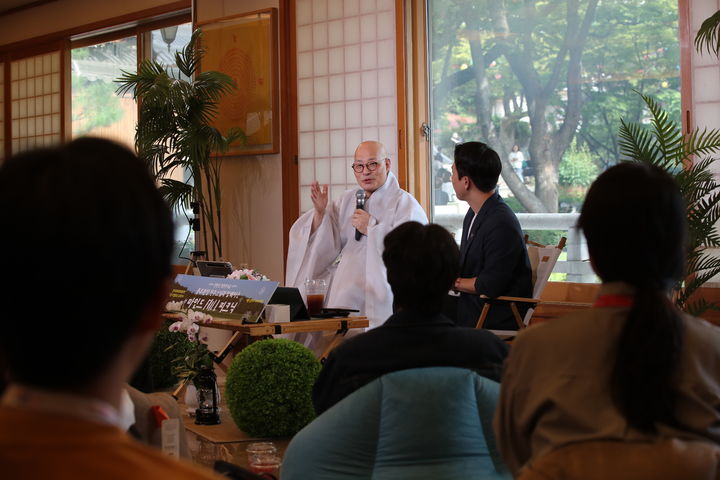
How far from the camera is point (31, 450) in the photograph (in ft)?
1.94

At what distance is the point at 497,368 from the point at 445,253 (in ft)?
0.97

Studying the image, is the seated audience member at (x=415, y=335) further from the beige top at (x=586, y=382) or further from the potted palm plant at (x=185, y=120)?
the potted palm plant at (x=185, y=120)

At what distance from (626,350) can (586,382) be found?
8 centimetres

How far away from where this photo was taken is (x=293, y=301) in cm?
381

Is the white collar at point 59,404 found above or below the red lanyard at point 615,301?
below

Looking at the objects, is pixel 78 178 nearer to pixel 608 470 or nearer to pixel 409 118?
pixel 608 470

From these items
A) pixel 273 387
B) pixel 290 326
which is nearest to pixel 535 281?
pixel 290 326

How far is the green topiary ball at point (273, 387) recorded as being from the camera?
128 inches

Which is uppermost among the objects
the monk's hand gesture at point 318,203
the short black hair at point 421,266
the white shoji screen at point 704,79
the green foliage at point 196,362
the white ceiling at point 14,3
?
the white ceiling at point 14,3

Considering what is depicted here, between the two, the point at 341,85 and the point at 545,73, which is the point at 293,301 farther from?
the point at 545,73

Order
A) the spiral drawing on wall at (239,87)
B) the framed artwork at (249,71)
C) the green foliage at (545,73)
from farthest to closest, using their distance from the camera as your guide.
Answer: the spiral drawing on wall at (239,87) < the framed artwork at (249,71) < the green foliage at (545,73)

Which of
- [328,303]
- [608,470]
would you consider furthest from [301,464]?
[328,303]

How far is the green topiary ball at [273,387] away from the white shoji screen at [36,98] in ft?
18.8

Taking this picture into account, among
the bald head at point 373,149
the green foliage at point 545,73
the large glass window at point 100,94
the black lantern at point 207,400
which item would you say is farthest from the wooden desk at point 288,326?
the large glass window at point 100,94
